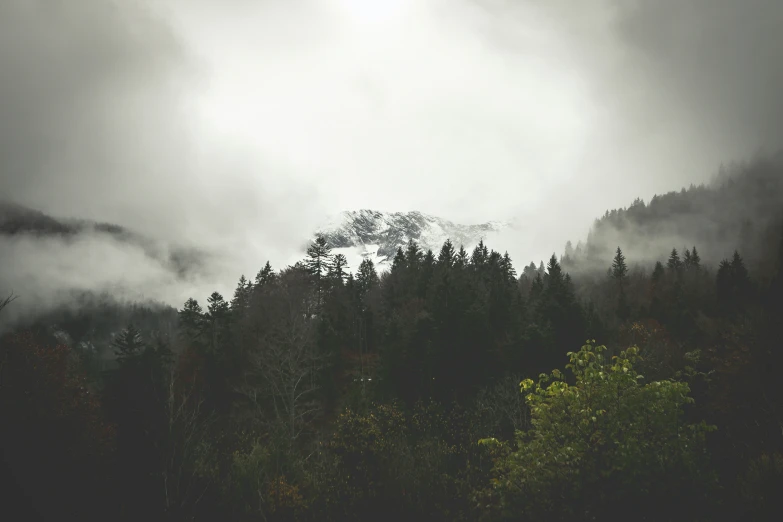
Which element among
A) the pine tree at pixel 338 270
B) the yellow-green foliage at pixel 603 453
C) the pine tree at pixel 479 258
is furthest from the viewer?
the pine tree at pixel 479 258

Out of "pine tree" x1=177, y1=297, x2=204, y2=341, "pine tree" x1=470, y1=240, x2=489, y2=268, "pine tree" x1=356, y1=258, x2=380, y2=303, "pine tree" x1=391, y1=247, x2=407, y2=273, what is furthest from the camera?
"pine tree" x1=470, y1=240, x2=489, y2=268

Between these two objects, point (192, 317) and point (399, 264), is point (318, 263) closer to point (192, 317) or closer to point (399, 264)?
point (399, 264)

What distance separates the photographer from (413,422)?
984 inches

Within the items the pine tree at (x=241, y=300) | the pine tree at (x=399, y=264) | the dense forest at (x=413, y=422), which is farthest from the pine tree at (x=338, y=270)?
the pine tree at (x=241, y=300)

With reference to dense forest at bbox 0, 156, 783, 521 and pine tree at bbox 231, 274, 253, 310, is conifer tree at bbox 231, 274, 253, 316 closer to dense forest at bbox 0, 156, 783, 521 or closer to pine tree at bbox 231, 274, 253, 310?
pine tree at bbox 231, 274, 253, 310

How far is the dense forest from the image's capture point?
10484 mm

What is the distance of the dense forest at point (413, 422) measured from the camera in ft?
34.4

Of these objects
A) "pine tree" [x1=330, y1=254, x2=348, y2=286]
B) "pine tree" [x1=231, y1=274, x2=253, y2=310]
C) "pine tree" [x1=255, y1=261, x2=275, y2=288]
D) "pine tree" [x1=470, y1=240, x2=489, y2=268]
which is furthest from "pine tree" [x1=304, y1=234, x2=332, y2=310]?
"pine tree" [x1=470, y1=240, x2=489, y2=268]

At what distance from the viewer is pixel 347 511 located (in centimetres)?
1483

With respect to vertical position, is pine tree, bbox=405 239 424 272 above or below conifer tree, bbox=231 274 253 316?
above

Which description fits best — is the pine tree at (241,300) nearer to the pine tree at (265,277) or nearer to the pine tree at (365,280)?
the pine tree at (265,277)

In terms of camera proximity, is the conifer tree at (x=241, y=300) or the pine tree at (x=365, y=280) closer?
the conifer tree at (x=241, y=300)

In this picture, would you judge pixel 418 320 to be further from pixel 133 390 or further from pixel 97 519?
pixel 97 519

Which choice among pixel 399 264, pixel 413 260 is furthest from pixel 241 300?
pixel 413 260
